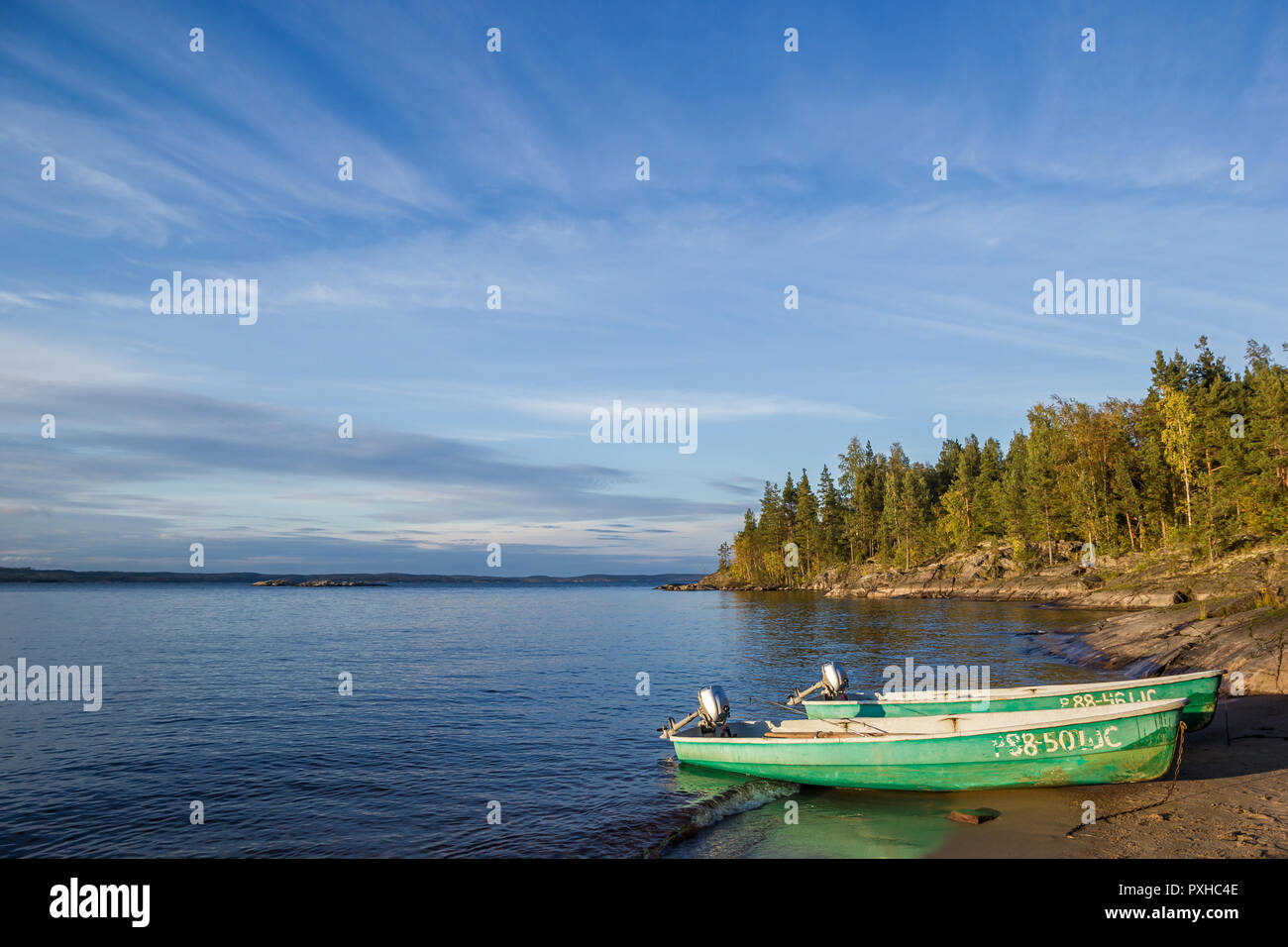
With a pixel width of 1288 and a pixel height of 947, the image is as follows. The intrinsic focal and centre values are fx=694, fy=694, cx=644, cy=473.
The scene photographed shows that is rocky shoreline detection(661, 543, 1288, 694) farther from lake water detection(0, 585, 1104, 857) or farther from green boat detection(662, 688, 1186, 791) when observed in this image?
green boat detection(662, 688, 1186, 791)

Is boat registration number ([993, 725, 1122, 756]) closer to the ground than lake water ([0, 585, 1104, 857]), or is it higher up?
higher up

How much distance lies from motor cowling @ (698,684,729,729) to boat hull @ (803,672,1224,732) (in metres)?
4.38

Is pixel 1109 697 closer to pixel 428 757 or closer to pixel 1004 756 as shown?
pixel 1004 756

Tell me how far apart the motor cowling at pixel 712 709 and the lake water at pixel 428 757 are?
1418mm

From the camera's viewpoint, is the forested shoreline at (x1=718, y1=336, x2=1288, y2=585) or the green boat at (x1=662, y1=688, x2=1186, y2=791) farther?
the forested shoreline at (x1=718, y1=336, x2=1288, y2=585)

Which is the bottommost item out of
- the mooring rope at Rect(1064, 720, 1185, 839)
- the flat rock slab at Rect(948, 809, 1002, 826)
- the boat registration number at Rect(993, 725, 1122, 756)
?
the flat rock slab at Rect(948, 809, 1002, 826)

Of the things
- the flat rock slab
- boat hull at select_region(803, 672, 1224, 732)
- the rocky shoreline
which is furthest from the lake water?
boat hull at select_region(803, 672, 1224, 732)

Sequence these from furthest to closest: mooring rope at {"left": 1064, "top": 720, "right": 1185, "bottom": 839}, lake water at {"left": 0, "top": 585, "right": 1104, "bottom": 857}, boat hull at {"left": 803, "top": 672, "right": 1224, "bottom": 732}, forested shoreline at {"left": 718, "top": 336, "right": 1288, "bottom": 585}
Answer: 1. forested shoreline at {"left": 718, "top": 336, "right": 1288, "bottom": 585}
2. boat hull at {"left": 803, "top": 672, "right": 1224, "bottom": 732}
3. lake water at {"left": 0, "top": 585, "right": 1104, "bottom": 857}
4. mooring rope at {"left": 1064, "top": 720, "right": 1185, "bottom": 839}

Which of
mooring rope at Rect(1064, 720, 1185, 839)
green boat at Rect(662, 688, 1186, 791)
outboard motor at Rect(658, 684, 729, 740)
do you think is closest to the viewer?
mooring rope at Rect(1064, 720, 1185, 839)

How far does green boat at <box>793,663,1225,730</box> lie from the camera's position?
63.9ft

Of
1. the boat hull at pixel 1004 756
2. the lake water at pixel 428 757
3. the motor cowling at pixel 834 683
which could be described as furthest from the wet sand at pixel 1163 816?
the motor cowling at pixel 834 683
